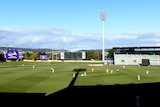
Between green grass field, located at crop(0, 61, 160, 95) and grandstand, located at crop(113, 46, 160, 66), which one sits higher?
grandstand, located at crop(113, 46, 160, 66)

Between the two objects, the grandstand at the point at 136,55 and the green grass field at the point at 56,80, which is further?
the grandstand at the point at 136,55

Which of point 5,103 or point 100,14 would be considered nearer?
point 5,103

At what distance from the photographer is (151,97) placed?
23.8 m

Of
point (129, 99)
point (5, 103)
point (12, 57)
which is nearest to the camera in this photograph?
point (5, 103)

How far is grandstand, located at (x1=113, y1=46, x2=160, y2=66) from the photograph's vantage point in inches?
5084

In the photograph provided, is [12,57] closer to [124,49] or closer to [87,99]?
[124,49]

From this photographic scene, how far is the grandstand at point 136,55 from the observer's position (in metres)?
129

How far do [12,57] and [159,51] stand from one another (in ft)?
228

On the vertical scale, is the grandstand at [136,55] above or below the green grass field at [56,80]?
above

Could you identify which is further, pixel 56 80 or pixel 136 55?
pixel 136 55

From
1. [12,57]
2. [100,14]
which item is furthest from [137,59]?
[12,57]

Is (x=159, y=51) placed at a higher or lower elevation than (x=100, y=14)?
lower

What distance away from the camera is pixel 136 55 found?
13200cm

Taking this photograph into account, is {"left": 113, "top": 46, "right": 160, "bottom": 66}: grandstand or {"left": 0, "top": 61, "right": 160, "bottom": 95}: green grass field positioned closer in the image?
{"left": 0, "top": 61, "right": 160, "bottom": 95}: green grass field
